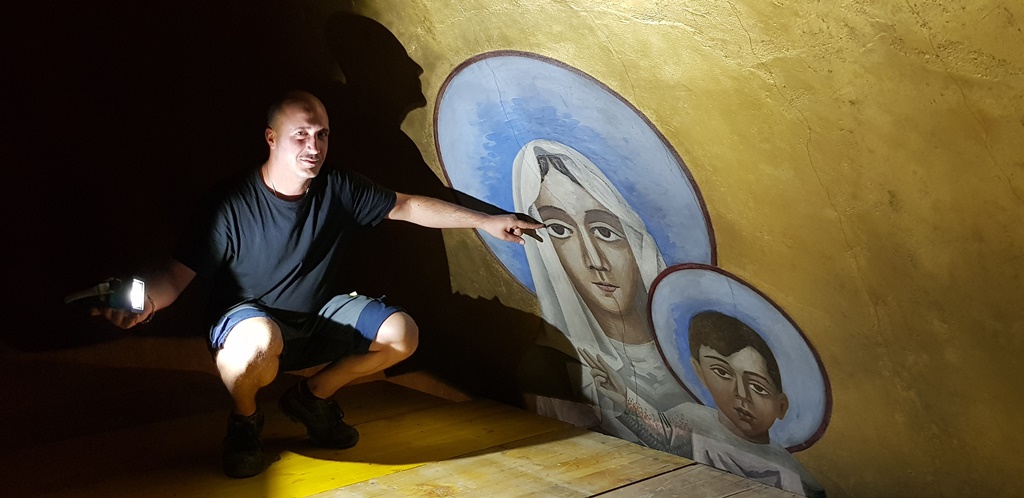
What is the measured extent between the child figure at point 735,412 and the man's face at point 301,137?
1260mm

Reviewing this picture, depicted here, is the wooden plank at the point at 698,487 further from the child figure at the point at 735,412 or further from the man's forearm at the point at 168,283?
the man's forearm at the point at 168,283

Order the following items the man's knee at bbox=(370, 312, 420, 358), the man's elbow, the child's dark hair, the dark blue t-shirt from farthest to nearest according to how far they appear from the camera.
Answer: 1. the man's elbow
2. the man's knee at bbox=(370, 312, 420, 358)
3. the dark blue t-shirt
4. the child's dark hair

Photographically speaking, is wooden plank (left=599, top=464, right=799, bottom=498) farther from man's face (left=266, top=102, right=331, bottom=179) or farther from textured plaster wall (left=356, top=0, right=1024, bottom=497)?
man's face (left=266, top=102, right=331, bottom=179)

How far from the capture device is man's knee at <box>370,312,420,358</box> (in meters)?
2.97

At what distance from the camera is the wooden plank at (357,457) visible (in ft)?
8.82

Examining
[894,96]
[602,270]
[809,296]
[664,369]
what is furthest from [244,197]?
[894,96]

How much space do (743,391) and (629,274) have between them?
18.9 inches

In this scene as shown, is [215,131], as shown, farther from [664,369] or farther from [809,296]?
[809,296]

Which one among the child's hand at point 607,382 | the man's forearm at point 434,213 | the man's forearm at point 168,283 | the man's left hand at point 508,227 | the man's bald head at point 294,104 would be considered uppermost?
the man's bald head at point 294,104

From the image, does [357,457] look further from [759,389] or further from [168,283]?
[759,389]

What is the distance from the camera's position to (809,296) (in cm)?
231

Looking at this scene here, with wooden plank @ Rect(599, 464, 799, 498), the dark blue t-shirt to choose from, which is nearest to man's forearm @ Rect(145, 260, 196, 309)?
the dark blue t-shirt

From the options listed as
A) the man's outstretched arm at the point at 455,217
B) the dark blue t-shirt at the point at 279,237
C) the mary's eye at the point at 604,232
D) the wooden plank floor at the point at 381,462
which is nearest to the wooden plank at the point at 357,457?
the wooden plank floor at the point at 381,462

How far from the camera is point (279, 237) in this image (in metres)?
2.91
